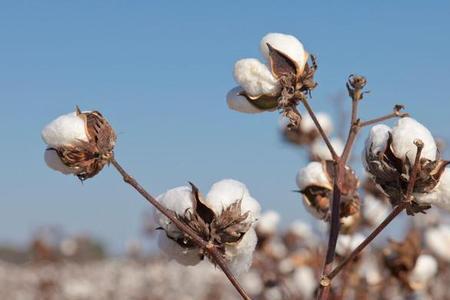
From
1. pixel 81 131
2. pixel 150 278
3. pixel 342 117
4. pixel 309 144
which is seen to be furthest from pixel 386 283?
pixel 150 278

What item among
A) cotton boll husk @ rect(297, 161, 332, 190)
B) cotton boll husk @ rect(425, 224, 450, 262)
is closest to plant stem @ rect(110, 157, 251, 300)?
cotton boll husk @ rect(297, 161, 332, 190)

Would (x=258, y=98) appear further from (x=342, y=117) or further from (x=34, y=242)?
(x=34, y=242)

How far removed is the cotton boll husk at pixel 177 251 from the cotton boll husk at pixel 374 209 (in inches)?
79.8

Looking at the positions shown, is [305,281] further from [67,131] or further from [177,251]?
[67,131]

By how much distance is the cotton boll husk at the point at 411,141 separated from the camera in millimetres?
1903

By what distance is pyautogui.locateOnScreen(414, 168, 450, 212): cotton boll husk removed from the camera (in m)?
1.92

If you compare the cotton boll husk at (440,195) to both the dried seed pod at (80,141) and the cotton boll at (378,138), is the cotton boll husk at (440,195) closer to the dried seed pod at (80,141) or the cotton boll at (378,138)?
the cotton boll at (378,138)

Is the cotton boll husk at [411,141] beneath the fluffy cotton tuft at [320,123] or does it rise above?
beneath

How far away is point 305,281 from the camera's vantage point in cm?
496

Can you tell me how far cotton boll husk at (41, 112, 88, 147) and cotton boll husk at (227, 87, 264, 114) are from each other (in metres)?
0.38

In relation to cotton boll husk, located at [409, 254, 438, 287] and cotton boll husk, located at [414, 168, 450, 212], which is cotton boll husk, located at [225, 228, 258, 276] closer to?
cotton boll husk, located at [414, 168, 450, 212]

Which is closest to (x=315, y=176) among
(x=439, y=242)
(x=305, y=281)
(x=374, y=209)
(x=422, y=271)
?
(x=422, y=271)

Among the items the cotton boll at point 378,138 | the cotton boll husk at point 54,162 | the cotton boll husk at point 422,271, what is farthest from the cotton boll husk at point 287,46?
the cotton boll husk at point 422,271

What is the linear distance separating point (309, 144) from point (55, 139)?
3.07 m
